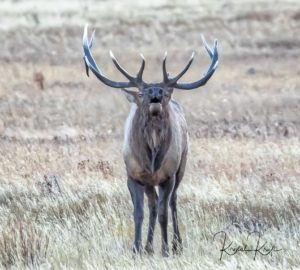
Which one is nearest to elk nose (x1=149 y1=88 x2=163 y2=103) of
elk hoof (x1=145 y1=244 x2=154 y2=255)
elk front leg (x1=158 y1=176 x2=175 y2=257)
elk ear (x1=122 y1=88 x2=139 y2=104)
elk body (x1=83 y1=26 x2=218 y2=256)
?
elk body (x1=83 y1=26 x2=218 y2=256)

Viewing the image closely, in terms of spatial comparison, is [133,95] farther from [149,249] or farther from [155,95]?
[149,249]

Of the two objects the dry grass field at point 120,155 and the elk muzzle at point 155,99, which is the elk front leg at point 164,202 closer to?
the dry grass field at point 120,155

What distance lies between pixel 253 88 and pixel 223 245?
16.2m

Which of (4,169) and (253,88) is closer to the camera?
(4,169)

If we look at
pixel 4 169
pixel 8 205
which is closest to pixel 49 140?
pixel 4 169

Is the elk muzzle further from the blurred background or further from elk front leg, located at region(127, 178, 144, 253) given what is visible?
the blurred background

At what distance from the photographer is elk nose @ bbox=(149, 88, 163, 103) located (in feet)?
33.8

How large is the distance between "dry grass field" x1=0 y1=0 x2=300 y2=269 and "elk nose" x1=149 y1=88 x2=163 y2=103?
1376 millimetres

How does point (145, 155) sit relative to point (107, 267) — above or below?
above

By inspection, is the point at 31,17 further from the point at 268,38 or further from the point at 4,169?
the point at 4,169

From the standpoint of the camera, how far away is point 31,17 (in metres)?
48.9

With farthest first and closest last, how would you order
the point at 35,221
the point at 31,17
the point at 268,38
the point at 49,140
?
the point at 31,17
the point at 268,38
the point at 49,140
the point at 35,221

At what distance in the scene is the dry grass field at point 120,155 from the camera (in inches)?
408

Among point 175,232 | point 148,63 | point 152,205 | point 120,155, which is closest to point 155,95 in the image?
point 152,205
